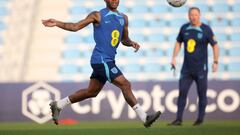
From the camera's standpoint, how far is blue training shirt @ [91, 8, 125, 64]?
25.1ft

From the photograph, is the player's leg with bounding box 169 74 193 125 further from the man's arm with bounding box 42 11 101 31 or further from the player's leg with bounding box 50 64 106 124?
the man's arm with bounding box 42 11 101 31

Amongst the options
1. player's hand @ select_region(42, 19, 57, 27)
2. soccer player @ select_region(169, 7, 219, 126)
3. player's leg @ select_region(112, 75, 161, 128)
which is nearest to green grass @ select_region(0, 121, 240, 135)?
player's leg @ select_region(112, 75, 161, 128)

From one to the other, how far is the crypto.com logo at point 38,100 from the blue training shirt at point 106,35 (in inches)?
223

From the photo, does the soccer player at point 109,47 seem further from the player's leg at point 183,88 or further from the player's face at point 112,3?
the player's leg at point 183,88

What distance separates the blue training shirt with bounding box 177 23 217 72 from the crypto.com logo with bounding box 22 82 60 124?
3.66 meters

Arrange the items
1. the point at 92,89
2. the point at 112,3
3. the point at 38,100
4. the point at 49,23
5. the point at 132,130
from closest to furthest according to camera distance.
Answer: the point at 49,23
the point at 112,3
the point at 92,89
the point at 132,130
the point at 38,100

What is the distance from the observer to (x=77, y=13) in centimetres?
2211

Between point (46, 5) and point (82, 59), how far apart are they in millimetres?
2131

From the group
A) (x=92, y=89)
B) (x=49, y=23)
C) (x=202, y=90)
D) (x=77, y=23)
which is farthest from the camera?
(x=202, y=90)

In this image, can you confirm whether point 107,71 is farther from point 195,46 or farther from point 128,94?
point 195,46

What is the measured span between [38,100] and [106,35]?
5926 mm

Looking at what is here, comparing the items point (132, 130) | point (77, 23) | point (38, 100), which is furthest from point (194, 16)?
point (38, 100)

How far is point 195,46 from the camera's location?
1059 centimetres

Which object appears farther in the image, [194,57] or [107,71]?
→ [194,57]
